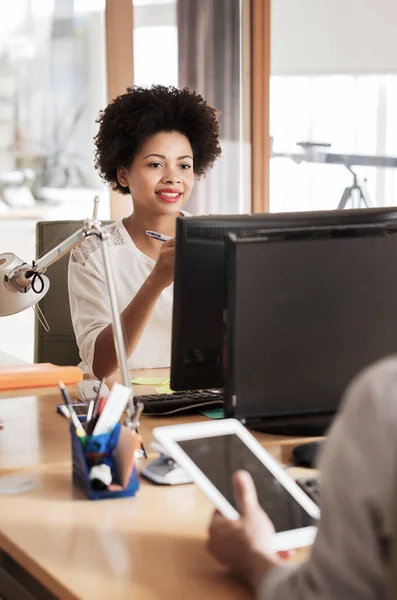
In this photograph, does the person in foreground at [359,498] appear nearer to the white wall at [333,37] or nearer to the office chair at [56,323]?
the office chair at [56,323]

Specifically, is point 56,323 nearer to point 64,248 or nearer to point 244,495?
point 64,248

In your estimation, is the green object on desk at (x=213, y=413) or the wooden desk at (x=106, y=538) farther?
the green object on desk at (x=213, y=413)

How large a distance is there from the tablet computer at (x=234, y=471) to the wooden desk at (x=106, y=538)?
7 cm

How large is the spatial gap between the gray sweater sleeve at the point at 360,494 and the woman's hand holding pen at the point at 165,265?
1.14 m

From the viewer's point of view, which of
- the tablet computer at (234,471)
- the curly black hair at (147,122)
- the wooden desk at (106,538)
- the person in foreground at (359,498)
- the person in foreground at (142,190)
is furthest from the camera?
the curly black hair at (147,122)

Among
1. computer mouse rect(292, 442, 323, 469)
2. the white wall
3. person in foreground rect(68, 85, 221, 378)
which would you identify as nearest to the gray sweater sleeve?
computer mouse rect(292, 442, 323, 469)

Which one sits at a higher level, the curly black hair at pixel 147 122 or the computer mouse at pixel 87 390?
the curly black hair at pixel 147 122

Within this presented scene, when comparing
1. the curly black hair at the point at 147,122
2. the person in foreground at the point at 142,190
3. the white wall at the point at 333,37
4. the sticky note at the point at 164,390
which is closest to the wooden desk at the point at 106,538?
the sticky note at the point at 164,390

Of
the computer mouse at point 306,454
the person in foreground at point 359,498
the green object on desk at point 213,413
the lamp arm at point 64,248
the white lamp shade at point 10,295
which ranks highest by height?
the lamp arm at point 64,248

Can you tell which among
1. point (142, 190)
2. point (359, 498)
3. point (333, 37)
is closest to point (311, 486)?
point (359, 498)

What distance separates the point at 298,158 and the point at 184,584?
343 centimetres

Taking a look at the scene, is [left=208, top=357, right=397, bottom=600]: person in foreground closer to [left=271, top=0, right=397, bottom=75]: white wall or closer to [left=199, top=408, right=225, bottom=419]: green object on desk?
[left=199, top=408, right=225, bottom=419]: green object on desk

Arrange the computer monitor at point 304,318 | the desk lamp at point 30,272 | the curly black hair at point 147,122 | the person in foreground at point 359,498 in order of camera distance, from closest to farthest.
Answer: the person in foreground at point 359,498
the computer monitor at point 304,318
the desk lamp at point 30,272
the curly black hair at point 147,122

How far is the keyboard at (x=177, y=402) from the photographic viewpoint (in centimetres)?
178
